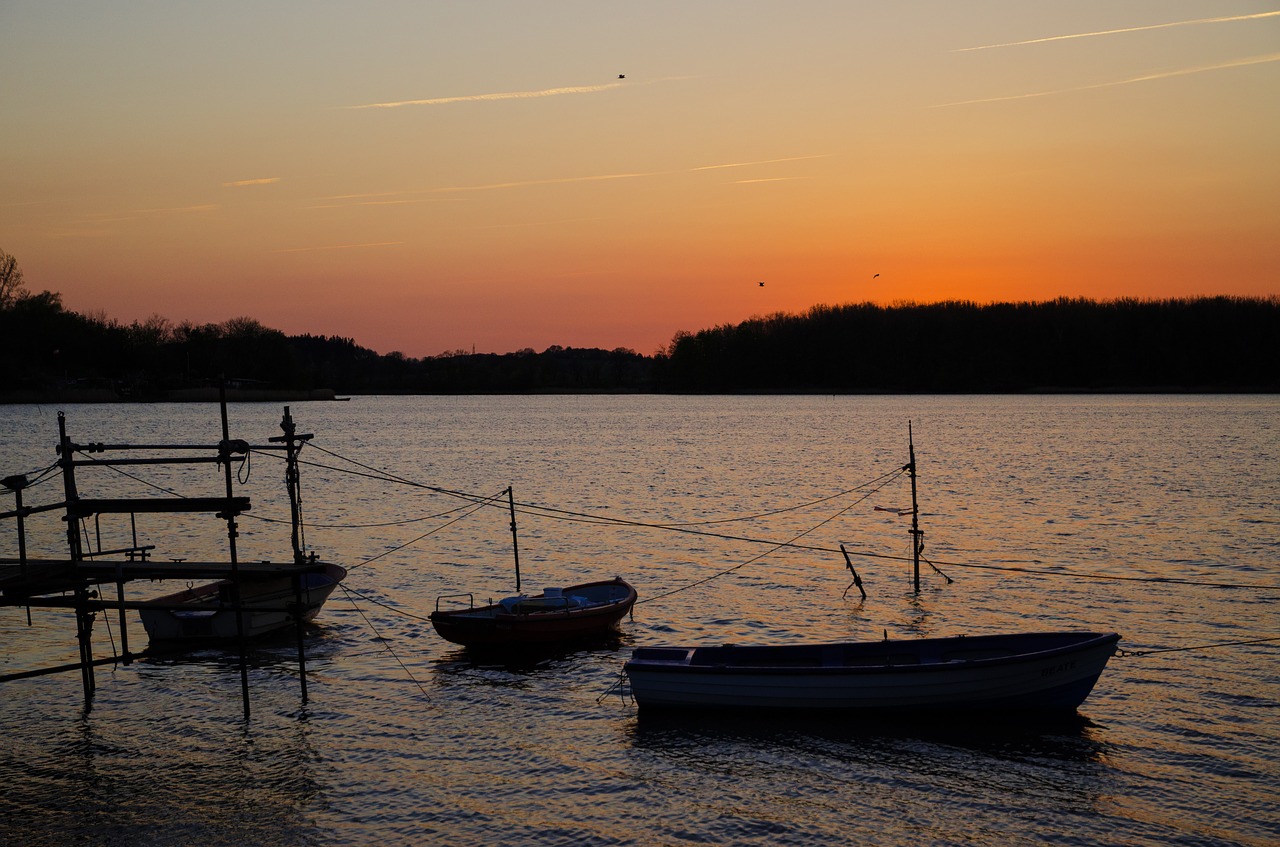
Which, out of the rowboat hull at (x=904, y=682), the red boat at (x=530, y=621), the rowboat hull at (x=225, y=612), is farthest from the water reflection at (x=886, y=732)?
the rowboat hull at (x=225, y=612)

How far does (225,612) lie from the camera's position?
27.4 metres

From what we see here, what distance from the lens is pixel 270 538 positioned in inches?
1900

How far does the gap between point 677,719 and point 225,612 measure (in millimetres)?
13399

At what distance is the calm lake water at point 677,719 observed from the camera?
17.0 metres

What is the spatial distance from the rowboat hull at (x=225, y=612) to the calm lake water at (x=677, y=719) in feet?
2.54

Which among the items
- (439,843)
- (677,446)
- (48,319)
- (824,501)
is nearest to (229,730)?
(439,843)

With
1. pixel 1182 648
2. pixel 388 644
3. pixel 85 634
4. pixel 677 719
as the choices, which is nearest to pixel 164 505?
pixel 85 634

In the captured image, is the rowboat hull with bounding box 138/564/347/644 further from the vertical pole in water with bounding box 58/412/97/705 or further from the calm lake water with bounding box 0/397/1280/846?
the vertical pole in water with bounding box 58/412/97/705

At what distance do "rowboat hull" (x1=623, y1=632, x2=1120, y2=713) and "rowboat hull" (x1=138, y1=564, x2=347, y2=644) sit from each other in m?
9.60

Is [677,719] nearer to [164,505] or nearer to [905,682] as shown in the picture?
[905,682]

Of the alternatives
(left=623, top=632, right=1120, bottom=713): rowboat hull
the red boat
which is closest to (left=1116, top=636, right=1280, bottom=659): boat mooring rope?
(left=623, top=632, right=1120, bottom=713): rowboat hull

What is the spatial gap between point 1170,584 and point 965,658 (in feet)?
56.3

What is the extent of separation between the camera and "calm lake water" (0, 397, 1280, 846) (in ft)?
55.9

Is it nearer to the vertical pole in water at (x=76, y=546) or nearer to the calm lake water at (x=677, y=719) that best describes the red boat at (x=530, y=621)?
the calm lake water at (x=677, y=719)
